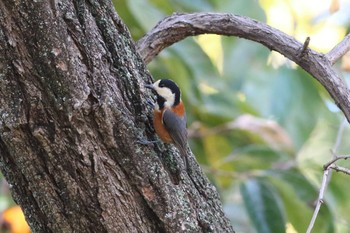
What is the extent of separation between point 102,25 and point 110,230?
49 centimetres

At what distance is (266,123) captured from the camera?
11.3 feet

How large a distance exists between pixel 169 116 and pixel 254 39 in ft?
1.12

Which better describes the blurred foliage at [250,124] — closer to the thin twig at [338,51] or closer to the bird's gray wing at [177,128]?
the bird's gray wing at [177,128]

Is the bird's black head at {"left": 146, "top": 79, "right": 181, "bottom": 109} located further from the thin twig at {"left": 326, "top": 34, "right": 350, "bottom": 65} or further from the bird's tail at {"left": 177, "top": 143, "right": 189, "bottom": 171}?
the thin twig at {"left": 326, "top": 34, "right": 350, "bottom": 65}

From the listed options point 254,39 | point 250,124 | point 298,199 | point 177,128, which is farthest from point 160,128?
point 250,124

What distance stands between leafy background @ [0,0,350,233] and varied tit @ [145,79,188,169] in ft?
2.12

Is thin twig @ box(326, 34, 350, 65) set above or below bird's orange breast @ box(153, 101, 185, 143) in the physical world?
below

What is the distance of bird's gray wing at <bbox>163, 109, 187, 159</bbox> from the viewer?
5.96 feet

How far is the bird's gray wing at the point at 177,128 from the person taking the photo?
182 cm

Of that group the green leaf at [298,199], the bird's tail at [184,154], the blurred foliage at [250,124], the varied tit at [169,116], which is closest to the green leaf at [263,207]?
the blurred foliage at [250,124]

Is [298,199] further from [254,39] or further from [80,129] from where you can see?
[80,129]

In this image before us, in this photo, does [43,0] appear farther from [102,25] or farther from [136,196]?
[136,196]

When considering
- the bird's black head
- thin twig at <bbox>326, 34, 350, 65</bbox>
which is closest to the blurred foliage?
the bird's black head

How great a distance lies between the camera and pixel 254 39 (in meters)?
1.92
